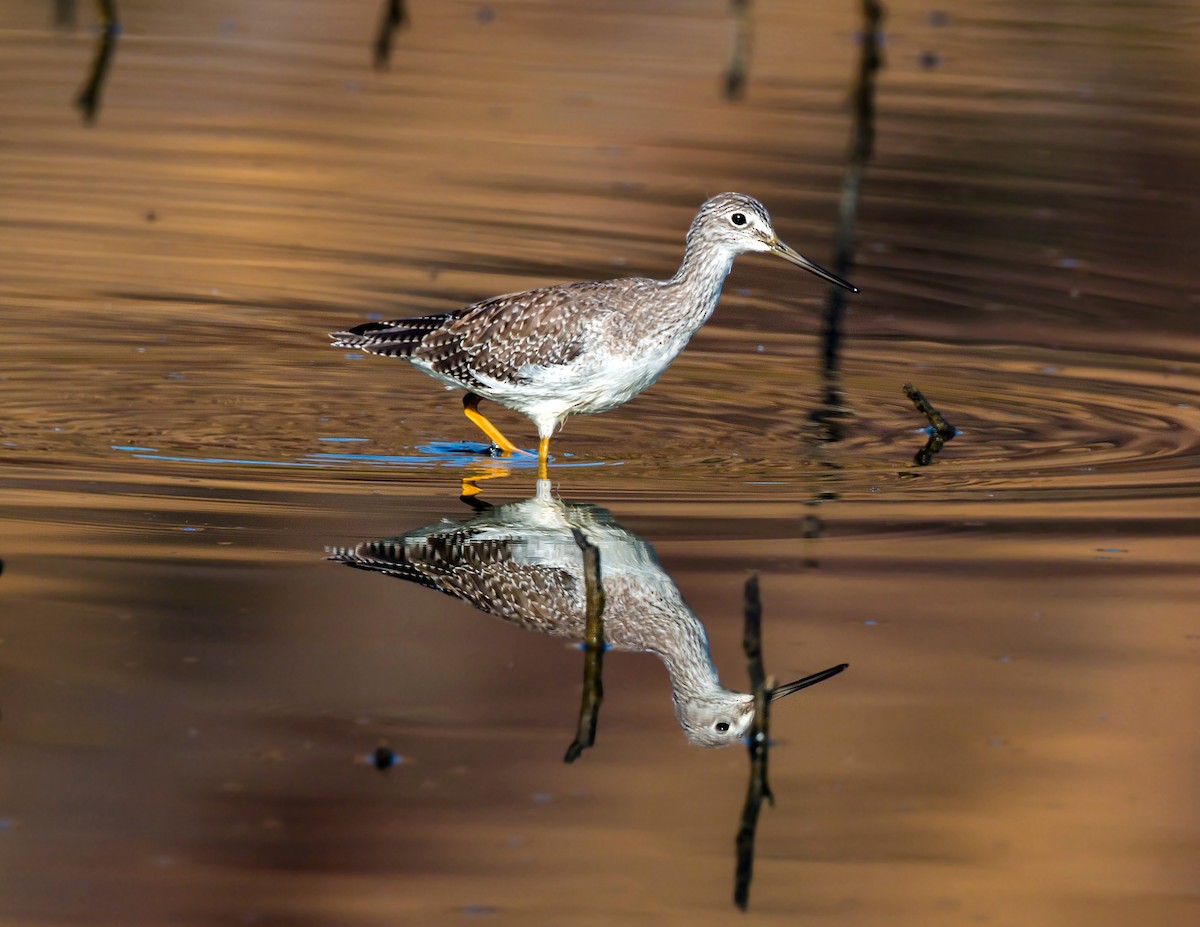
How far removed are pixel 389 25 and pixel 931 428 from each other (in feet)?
51.0

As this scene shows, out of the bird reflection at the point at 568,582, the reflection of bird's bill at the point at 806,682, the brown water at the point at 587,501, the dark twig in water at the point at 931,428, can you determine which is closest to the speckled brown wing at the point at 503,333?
the brown water at the point at 587,501

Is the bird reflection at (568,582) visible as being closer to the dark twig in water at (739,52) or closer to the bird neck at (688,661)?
the bird neck at (688,661)

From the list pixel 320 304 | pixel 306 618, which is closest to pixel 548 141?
pixel 320 304

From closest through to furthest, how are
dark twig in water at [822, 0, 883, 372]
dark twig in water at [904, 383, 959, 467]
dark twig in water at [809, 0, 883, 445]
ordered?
dark twig in water at [904, 383, 959, 467] → dark twig in water at [809, 0, 883, 445] → dark twig in water at [822, 0, 883, 372]

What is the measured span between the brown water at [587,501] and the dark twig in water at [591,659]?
0.10m

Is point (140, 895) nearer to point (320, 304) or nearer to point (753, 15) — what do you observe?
point (320, 304)

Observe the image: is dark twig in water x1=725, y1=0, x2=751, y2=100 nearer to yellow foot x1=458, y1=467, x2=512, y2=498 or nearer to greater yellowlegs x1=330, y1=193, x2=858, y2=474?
greater yellowlegs x1=330, y1=193, x2=858, y2=474

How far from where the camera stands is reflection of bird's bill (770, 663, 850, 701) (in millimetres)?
7779

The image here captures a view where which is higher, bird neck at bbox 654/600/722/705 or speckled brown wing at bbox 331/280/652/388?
speckled brown wing at bbox 331/280/652/388

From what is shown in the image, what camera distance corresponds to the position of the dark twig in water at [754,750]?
655cm

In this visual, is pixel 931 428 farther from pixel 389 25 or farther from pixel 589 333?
pixel 389 25

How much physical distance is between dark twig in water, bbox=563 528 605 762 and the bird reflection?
35 cm

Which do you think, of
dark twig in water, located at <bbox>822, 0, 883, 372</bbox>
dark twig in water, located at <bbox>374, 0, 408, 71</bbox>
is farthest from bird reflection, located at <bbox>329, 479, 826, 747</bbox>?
dark twig in water, located at <bbox>374, 0, 408, 71</bbox>

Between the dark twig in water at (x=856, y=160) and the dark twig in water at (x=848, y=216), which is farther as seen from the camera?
the dark twig in water at (x=856, y=160)
